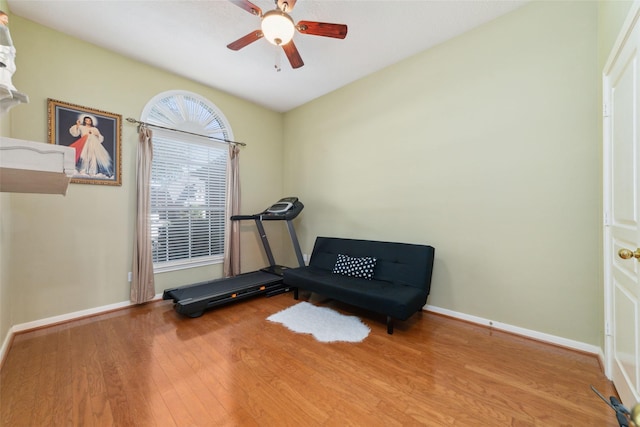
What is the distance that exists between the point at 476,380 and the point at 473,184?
5.97 ft

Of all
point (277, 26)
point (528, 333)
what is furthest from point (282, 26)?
point (528, 333)

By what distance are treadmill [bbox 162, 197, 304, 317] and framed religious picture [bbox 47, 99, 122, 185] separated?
1.56 m

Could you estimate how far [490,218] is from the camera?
253cm

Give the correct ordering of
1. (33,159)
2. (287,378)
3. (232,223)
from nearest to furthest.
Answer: (33,159)
(287,378)
(232,223)

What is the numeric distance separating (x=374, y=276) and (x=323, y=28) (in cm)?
256

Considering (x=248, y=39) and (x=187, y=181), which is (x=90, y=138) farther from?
(x=248, y=39)

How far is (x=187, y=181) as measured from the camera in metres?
3.59

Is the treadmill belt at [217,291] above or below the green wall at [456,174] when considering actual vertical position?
below

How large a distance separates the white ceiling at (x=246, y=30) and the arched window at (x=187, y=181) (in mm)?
542

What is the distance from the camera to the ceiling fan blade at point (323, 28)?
77.7 inches

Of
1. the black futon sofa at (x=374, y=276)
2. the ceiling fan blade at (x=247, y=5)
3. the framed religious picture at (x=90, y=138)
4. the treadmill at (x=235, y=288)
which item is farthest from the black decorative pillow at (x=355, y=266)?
the framed religious picture at (x=90, y=138)

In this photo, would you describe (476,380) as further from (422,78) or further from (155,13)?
(155,13)

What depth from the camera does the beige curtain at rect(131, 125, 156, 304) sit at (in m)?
3.03

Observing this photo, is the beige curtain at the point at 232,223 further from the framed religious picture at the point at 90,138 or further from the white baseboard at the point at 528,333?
the white baseboard at the point at 528,333
